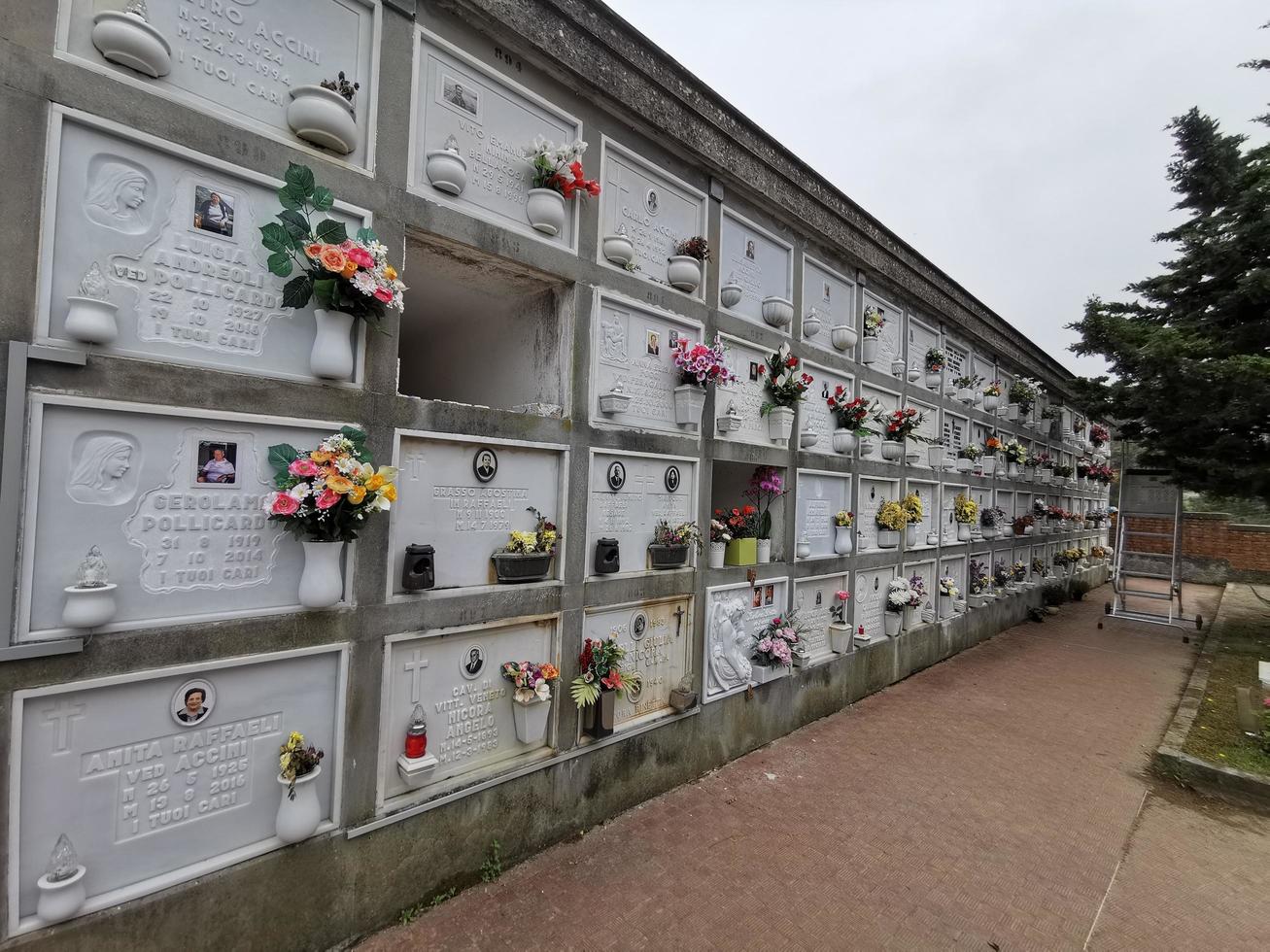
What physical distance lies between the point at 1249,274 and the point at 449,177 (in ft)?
39.8

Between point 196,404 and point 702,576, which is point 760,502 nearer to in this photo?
point 702,576

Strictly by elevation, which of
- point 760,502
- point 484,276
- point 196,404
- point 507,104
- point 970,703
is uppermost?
point 507,104

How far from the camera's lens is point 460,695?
3.55 metres

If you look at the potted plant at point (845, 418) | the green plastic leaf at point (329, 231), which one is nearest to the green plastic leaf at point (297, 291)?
the green plastic leaf at point (329, 231)

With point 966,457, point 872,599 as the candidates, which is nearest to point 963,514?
point 966,457

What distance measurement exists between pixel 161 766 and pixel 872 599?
7188 millimetres

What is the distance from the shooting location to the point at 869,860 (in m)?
3.88

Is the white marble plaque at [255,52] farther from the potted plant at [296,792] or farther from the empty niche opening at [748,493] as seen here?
the empty niche opening at [748,493]

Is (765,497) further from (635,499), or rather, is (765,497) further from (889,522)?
(889,522)

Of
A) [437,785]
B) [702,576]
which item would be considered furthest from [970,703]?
[437,785]

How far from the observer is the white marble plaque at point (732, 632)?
5117mm

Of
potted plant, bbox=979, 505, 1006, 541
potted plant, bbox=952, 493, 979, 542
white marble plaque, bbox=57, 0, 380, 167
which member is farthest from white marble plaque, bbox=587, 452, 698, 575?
potted plant, bbox=979, 505, 1006, 541

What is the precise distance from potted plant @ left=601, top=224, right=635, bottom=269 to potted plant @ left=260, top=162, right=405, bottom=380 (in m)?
1.81

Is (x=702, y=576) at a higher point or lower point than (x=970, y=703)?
higher
